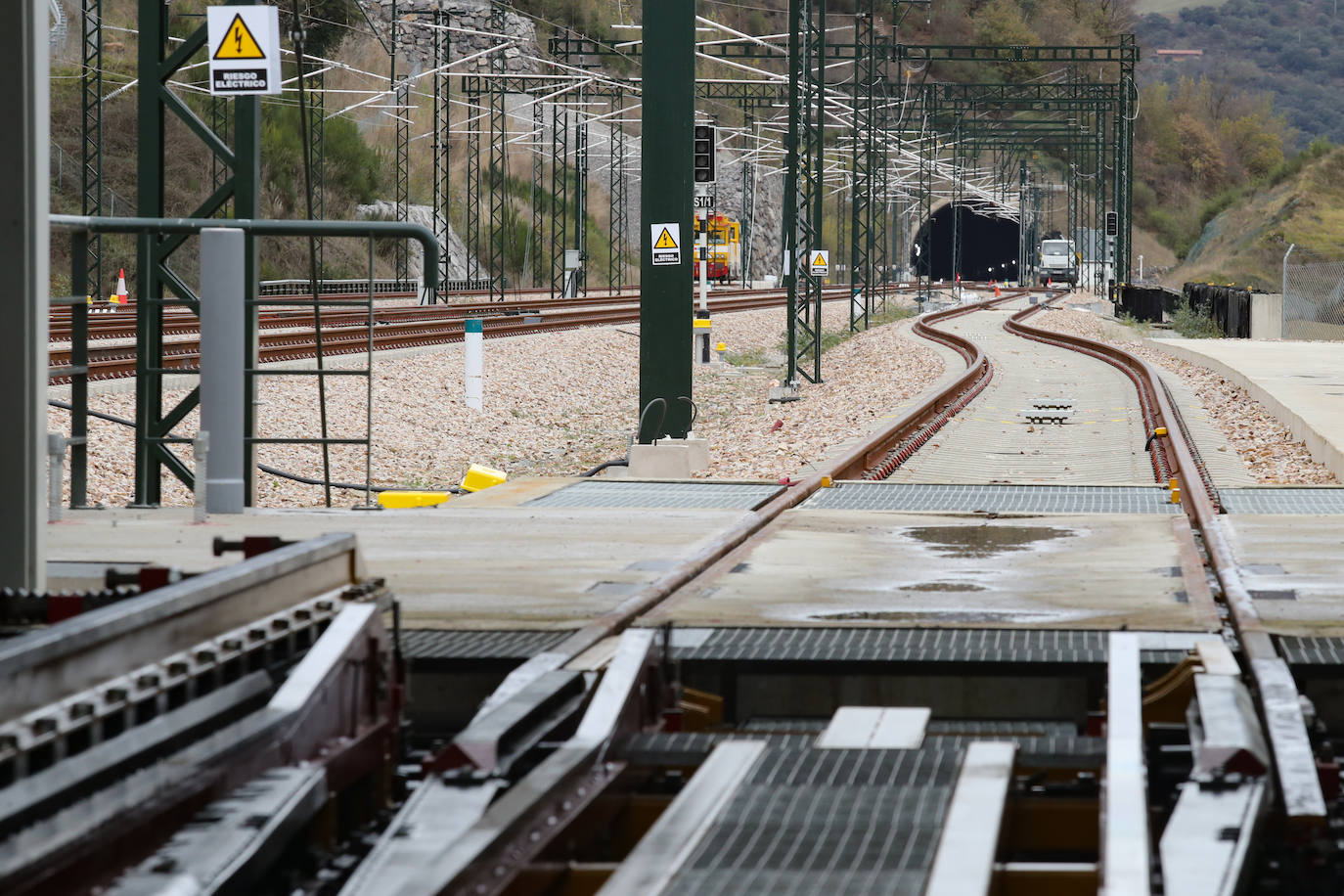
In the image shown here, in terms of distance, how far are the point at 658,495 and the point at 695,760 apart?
245 inches

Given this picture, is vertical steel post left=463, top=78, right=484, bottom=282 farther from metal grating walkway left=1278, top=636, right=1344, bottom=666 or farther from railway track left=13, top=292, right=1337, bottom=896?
metal grating walkway left=1278, top=636, right=1344, bottom=666

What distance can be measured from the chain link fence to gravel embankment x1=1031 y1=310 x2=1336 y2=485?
9.93 metres

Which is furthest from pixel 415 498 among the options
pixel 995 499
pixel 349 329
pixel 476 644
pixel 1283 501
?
pixel 349 329

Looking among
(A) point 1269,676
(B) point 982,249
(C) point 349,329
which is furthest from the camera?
(B) point 982,249

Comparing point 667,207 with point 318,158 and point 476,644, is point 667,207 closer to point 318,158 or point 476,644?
point 476,644

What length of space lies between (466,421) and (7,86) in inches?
715

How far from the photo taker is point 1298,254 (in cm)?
7488

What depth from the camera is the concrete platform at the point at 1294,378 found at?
16.7 metres

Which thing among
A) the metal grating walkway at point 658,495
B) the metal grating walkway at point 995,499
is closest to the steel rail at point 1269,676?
the metal grating walkway at point 995,499

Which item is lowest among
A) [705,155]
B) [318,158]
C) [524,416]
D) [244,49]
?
[524,416]

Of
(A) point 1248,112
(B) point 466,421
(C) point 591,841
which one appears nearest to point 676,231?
(B) point 466,421

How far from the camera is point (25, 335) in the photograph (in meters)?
5.59

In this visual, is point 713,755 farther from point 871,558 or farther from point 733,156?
point 733,156

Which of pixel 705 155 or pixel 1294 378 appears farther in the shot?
pixel 705 155
